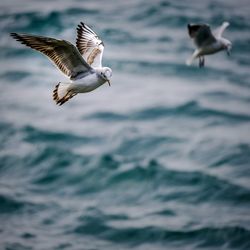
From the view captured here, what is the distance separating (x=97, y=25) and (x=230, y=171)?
11856 mm

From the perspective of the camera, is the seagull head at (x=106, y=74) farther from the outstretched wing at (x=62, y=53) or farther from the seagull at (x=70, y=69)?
the outstretched wing at (x=62, y=53)

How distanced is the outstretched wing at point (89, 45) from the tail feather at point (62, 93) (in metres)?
0.93

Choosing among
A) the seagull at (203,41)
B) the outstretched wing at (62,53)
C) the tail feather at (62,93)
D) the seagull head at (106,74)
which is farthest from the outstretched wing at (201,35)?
the tail feather at (62,93)

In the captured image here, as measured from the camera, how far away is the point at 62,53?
1230 cm

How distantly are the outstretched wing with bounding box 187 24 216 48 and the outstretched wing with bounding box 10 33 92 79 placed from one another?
1793 millimetres

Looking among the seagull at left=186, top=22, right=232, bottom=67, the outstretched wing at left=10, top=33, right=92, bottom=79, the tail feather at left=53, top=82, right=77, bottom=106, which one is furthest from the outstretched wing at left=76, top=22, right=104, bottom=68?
the seagull at left=186, top=22, right=232, bottom=67

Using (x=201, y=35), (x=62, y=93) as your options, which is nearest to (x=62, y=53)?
(x=62, y=93)

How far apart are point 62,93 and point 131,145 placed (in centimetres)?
2337

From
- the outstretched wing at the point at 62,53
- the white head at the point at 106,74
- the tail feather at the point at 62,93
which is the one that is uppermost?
the outstretched wing at the point at 62,53

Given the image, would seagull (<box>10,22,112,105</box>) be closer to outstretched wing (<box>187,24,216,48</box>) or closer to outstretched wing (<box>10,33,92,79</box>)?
outstretched wing (<box>10,33,92,79</box>)

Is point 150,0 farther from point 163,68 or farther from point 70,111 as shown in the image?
point 70,111

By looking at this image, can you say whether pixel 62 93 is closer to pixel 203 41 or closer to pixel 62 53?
pixel 62 53

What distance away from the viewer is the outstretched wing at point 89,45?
13391 millimetres

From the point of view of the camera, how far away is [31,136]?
3662cm
